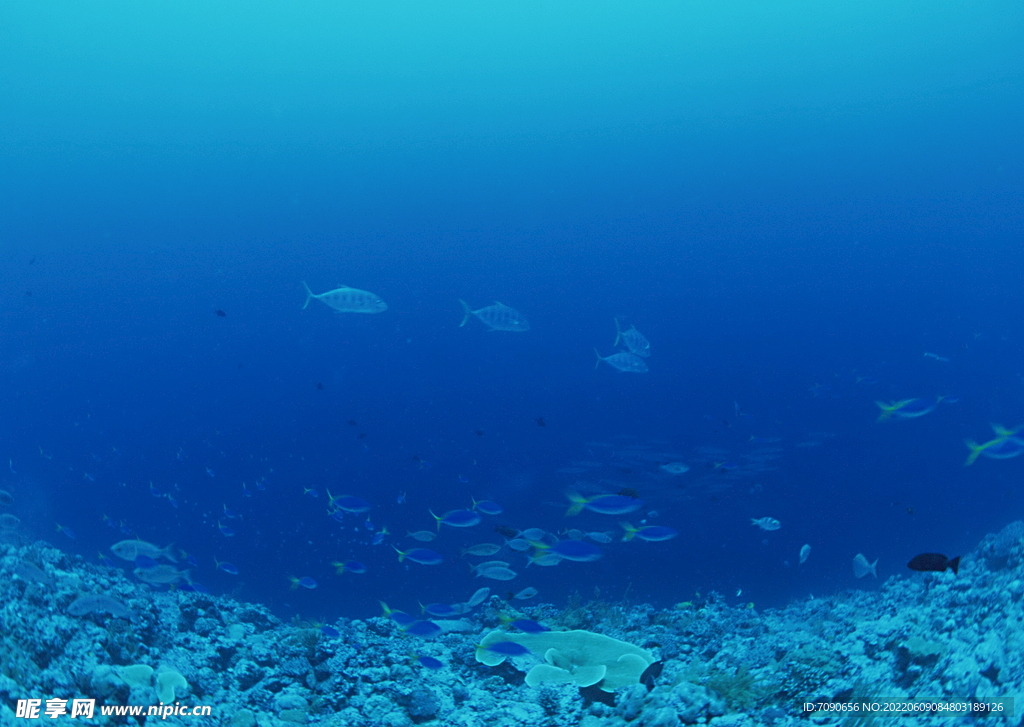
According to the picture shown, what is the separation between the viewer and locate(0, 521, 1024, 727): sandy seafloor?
12.4 feet

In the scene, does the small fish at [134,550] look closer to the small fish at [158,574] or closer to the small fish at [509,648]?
the small fish at [158,574]

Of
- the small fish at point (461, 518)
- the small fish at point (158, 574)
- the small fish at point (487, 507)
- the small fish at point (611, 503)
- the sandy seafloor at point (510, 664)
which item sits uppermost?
the small fish at point (487, 507)

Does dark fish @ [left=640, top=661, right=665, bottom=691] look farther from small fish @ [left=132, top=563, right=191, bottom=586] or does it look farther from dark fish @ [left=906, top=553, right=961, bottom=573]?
small fish @ [left=132, top=563, right=191, bottom=586]

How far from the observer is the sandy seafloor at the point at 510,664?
12.4 ft

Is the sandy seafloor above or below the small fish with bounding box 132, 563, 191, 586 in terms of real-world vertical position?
below

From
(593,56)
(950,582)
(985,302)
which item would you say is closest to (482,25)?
(593,56)

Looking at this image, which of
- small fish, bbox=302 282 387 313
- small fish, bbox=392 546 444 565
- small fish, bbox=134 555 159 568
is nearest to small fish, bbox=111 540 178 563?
small fish, bbox=134 555 159 568

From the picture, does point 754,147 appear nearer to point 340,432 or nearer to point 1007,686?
point 340,432

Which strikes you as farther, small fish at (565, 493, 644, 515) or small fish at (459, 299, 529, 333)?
small fish at (459, 299, 529, 333)

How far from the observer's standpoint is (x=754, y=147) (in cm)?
1989

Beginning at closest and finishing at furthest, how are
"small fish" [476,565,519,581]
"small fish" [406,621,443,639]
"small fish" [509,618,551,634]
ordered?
"small fish" [509,618,551,634] < "small fish" [406,621,443,639] < "small fish" [476,565,519,581]

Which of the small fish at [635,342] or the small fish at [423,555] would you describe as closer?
the small fish at [423,555]

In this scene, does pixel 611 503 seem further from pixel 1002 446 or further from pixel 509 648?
pixel 1002 446

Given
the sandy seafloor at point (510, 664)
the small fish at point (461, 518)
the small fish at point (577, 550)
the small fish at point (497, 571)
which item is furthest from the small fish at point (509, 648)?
the small fish at point (497, 571)
